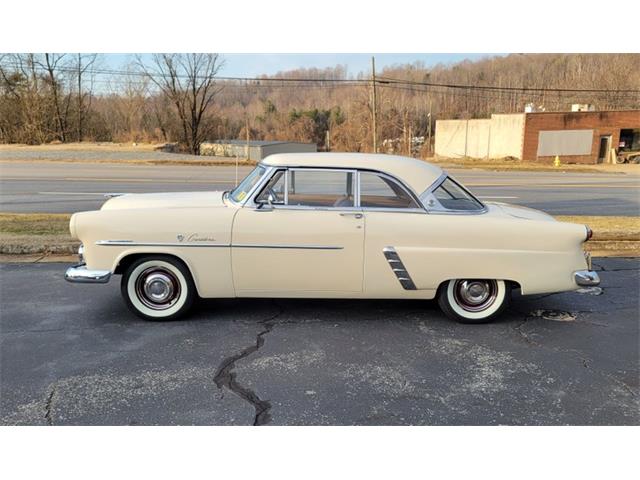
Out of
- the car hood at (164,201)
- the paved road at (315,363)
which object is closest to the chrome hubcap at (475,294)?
the paved road at (315,363)

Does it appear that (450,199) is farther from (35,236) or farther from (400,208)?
(35,236)

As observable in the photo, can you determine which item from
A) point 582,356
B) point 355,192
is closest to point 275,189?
point 355,192

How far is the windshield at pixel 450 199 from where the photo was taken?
4.60 meters

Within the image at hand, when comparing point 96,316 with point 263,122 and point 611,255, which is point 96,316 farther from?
point 263,122

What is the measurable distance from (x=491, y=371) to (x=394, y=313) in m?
1.35

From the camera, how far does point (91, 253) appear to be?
452 cm

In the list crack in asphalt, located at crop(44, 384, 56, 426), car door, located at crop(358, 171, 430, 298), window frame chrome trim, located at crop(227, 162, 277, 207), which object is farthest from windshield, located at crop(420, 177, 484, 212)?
crack in asphalt, located at crop(44, 384, 56, 426)

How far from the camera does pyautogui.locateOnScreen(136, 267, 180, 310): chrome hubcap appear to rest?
4617 mm

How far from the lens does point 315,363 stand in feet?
12.4

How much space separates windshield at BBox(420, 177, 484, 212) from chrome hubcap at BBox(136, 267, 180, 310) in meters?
2.55

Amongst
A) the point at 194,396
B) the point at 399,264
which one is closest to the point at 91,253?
the point at 194,396

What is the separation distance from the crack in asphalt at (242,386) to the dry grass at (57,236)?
4409 mm

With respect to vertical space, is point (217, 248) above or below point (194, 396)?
above

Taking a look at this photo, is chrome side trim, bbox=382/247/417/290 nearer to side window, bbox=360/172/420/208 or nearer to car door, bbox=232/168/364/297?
car door, bbox=232/168/364/297
